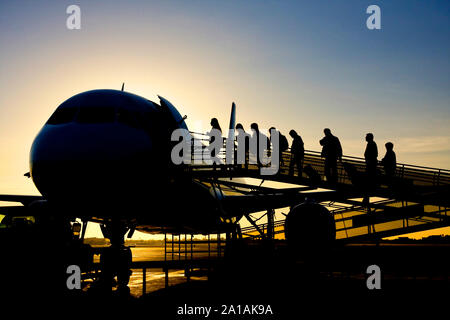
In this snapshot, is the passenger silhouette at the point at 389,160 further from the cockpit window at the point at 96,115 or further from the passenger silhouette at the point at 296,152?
the cockpit window at the point at 96,115

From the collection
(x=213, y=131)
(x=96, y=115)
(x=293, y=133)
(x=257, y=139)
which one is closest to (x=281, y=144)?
(x=293, y=133)

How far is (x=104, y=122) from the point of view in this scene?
31.4ft

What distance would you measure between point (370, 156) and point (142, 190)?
8.31m

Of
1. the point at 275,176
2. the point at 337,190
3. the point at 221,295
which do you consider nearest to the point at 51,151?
the point at 221,295

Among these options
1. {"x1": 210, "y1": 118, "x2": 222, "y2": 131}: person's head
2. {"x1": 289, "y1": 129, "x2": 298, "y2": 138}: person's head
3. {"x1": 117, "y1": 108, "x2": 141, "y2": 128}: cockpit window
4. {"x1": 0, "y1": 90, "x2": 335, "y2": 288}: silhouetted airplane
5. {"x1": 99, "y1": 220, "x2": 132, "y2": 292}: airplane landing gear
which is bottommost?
{"x1": 99, "y1": 220, "x2": 132, "y2": 292}: airplane landing gear

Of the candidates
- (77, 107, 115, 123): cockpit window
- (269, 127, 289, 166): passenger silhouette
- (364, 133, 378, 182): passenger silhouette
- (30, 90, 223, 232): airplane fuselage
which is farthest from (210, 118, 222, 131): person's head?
(77, 107, 115, 123): cockpit window

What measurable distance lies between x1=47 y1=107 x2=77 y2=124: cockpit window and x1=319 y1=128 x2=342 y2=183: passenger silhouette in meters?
8.25

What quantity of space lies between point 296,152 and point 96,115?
23.4 feet

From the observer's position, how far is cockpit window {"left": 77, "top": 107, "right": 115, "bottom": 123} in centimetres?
963

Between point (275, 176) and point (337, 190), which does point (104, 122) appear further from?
point (337, 190)

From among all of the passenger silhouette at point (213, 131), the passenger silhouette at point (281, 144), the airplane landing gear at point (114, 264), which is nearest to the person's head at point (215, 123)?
the passenger silhouette at point (213, 131)

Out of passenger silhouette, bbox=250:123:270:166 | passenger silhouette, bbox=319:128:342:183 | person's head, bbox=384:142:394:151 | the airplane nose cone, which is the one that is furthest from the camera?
person's head, bbox=384:142:394:151

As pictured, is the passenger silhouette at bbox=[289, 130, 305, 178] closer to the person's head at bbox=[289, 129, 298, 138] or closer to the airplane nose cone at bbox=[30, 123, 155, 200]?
the person's head at bbox=[289, 129, 298, 138]

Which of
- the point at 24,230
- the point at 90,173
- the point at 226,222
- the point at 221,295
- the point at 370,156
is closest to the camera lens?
the point at 90,173
